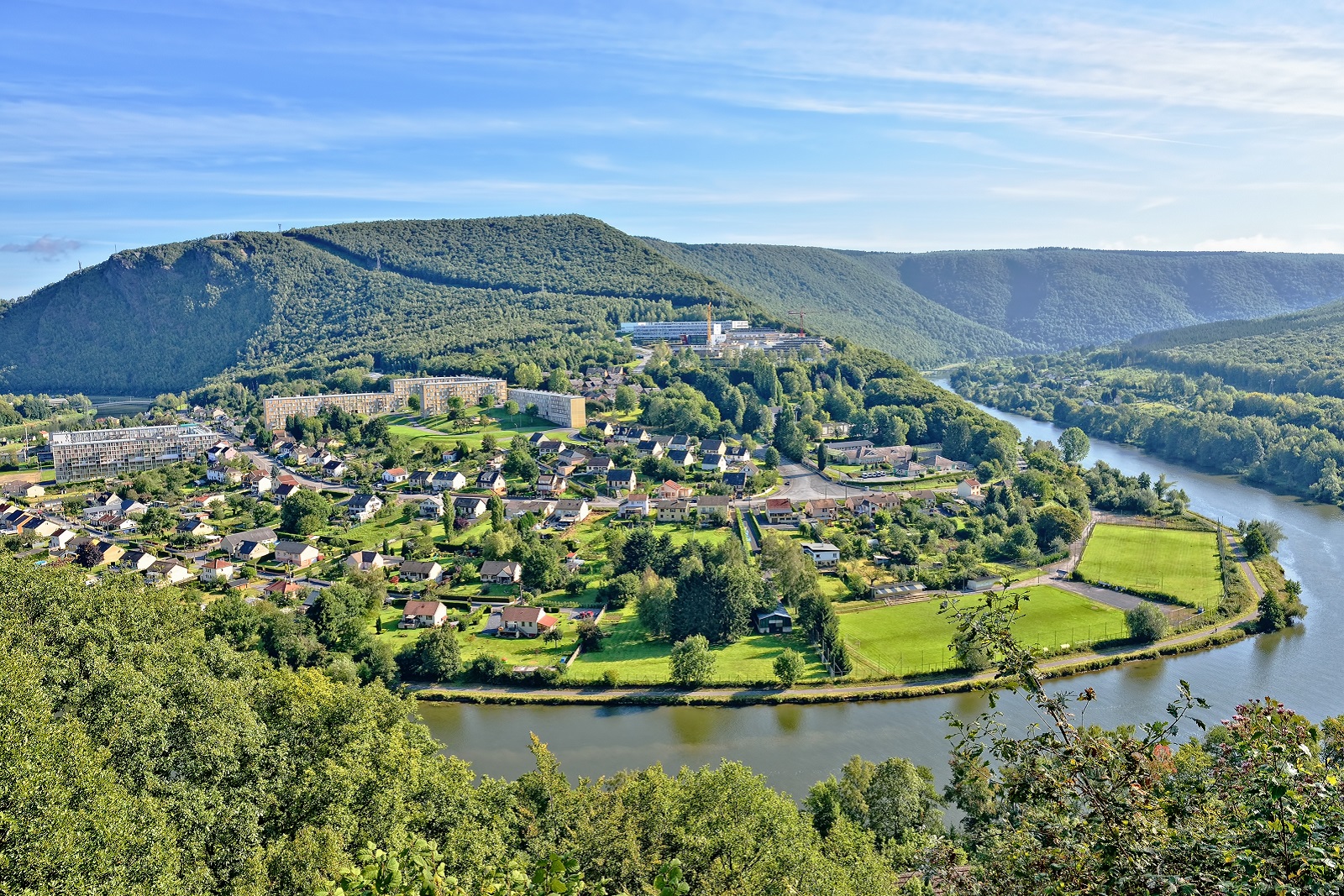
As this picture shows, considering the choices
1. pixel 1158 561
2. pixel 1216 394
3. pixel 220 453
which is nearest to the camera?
pixel 1158 561

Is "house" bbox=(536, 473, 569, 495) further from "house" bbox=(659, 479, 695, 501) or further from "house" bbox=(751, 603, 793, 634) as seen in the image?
"house" bbox=(751, 603, 793, 634)

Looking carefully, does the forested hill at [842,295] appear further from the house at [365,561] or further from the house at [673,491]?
the house at [365,561]

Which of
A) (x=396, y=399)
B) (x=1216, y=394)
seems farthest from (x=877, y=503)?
(x=1216, y=394)

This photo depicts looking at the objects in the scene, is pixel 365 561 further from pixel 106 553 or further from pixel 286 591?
pixel 106 553

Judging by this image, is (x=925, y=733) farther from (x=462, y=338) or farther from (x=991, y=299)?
(x=991, y=299)

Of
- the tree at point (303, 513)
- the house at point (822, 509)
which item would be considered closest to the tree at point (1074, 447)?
the house at point (822, 509)

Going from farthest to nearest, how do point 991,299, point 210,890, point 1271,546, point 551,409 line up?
point 991,299 < point 551,409 < point 1271,546 < point 210,890

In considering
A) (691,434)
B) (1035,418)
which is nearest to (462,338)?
(691,434)
